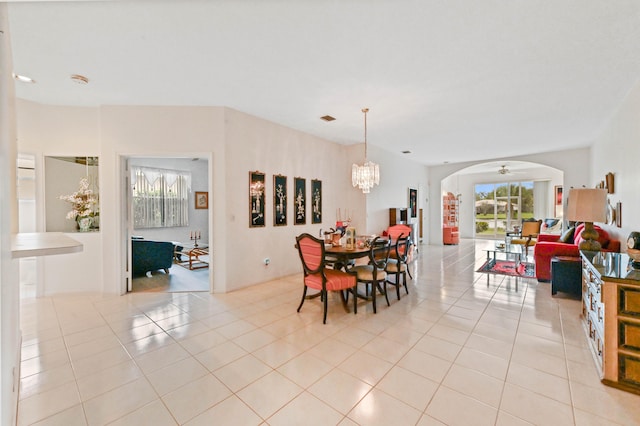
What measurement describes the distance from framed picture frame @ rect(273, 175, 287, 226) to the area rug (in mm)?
4124

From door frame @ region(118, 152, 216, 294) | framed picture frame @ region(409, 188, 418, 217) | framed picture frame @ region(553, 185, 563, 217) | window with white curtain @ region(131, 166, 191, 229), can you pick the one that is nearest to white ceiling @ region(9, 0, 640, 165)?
door frame @ region(118, 152, 216, 294)

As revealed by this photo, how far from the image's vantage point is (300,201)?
17.9 feet

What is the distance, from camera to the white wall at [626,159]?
10.6ft

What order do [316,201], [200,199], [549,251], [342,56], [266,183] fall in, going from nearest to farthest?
[342,56], [549,251], [266,183], [316,201], [200,199]

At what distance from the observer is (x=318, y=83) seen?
3.31 meters

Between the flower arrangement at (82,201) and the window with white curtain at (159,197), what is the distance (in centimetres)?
261

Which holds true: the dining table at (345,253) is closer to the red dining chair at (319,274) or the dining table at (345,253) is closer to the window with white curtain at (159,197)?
the red dining chair at (319,274)

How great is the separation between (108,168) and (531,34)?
17.5ft

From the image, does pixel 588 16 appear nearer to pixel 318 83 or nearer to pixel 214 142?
pixel 318 83

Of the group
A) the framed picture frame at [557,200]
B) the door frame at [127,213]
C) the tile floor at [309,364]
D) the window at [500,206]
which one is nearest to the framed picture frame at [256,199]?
the door frame at [127,213]

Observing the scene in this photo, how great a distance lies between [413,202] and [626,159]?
5055mm

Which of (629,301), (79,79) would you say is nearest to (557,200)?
(629,301)

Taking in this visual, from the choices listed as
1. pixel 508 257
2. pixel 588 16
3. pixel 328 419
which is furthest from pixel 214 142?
pixel 508 257

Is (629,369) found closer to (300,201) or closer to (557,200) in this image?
(300,201)
